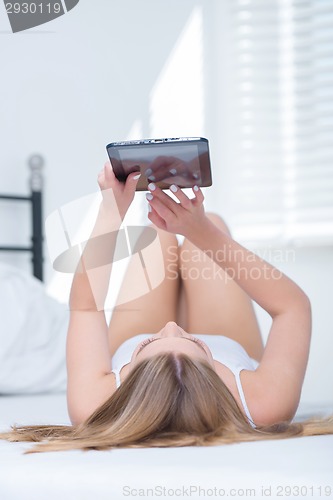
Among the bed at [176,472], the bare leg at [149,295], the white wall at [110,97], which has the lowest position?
the bed at [176,472]

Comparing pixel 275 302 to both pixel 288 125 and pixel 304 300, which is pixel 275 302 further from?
pixel 288 125

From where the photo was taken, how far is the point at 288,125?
102 inches

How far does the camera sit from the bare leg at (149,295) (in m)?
1.74

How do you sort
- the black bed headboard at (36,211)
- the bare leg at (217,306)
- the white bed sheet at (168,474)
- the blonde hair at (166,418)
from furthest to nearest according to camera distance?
the black bed headboard at (36,211) → the bare leg at (217,306) → the blonde hair at (166,418) → the white bed sheet at (168,474)

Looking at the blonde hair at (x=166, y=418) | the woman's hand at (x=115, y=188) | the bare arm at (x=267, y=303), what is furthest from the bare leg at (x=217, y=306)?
the blonde hair at (x=166, y=418)

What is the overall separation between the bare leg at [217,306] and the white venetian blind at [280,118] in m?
0.83

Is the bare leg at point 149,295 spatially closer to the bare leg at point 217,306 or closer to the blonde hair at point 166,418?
the bare leg at point 217,306

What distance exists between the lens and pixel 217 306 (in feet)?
5.64

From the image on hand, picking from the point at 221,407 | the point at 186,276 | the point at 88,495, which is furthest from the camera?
the point at 186,276

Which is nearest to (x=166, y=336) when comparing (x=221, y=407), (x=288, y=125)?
(x=221, y=407)

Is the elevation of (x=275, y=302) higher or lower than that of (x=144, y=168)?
lower

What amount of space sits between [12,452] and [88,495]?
0.18m

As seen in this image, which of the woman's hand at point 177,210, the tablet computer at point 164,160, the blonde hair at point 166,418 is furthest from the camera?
the woman's hand at point 177,210

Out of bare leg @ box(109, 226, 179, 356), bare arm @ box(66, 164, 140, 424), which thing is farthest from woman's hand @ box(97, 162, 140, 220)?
bare leg @ box(109, 226, 179, 356)
